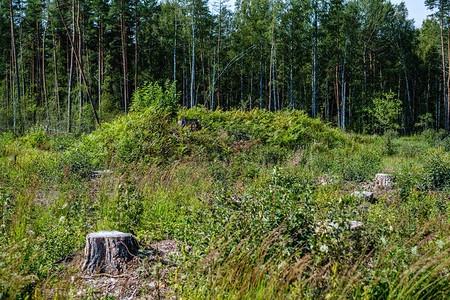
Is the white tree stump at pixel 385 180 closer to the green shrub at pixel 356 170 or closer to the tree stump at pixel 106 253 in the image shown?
the green shrub at pixel 356 170

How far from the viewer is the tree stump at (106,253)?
2.81 metres

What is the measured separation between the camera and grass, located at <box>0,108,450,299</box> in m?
2.13

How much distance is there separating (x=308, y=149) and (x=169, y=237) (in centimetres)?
774

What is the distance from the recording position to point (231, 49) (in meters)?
30.1

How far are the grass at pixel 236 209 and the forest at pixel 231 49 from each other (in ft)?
43.4

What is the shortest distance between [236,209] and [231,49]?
2854cm

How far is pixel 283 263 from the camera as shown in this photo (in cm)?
212

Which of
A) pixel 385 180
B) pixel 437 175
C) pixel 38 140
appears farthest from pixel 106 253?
pixel 38 140

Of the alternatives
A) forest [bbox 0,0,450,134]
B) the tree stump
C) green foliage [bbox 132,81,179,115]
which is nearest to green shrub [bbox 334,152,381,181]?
green foliage [bbox 132,81,179,115]

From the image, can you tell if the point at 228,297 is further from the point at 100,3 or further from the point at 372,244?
the point at 100,3

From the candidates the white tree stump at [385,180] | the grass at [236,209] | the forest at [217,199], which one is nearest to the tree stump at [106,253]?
the forest at [217,199]

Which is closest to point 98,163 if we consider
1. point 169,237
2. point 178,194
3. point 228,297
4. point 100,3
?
point 178,194

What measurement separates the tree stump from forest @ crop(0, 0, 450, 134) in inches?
763

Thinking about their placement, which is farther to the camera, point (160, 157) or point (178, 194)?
point (160, 157)
